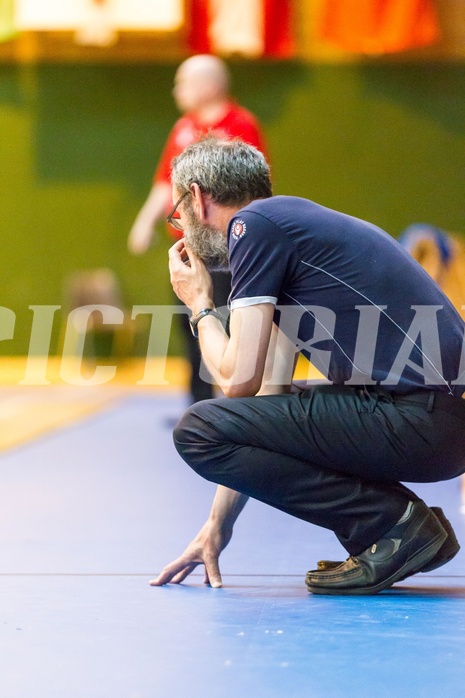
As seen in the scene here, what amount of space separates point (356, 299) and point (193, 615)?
674 mm

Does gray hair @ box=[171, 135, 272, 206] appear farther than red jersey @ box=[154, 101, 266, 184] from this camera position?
No

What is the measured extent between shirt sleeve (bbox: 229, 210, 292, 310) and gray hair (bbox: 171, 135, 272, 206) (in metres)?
0.13

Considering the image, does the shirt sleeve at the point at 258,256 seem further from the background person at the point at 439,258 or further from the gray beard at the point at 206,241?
the background person at the point at 439,258

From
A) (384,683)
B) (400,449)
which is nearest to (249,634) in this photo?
(384,683)

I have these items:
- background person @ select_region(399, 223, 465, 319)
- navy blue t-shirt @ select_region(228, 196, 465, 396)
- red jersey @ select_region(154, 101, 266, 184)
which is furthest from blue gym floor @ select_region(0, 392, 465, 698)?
red jersey @ select_region(154, 101, 266, 184)

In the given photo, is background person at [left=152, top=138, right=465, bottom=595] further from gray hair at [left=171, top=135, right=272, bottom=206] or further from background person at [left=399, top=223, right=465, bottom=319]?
background person at [left=399, top=223, right=465, bottom=319]

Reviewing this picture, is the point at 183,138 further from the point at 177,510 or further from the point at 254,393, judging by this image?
the point at 254,393

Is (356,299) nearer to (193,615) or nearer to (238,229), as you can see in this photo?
(238,229)

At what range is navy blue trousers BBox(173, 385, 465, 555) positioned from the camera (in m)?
2.03

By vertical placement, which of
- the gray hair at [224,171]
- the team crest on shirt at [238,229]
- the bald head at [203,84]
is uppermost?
the gray hair at [224,171]

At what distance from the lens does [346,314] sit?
6.59 ft

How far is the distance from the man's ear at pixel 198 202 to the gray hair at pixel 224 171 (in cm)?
1

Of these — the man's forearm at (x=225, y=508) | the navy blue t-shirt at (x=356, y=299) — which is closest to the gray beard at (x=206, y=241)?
the navy blue t-shirt at (x=356, y=299)

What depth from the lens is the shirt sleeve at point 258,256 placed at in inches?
76.1
